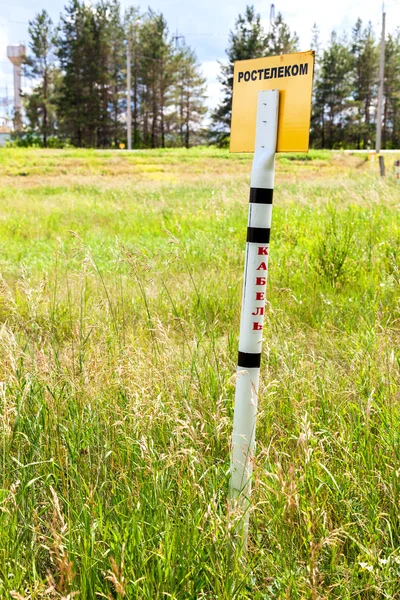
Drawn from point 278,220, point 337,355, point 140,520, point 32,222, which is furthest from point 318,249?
point 32,222

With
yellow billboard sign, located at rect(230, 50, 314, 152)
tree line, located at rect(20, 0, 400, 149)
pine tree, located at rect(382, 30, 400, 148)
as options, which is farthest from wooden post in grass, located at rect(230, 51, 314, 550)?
pine tree, located at rect(382, 30, 400, 148)

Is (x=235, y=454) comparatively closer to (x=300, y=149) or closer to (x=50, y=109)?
(x=300, y=149)

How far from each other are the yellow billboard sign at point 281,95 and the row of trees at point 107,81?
5822 centimetres

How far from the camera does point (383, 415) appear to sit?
8.59 feet

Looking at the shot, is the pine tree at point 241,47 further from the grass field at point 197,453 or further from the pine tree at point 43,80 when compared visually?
the grass field at point 197,453

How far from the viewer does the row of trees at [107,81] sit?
188 feet

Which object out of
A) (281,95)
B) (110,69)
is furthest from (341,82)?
(281,95)

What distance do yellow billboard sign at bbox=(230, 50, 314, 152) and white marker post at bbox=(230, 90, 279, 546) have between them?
45 millimetres

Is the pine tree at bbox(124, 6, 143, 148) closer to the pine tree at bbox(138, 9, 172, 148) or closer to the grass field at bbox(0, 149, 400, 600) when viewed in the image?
the pine tree at bbox(138, 9, 172, 148)

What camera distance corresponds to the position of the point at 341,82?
213 ft

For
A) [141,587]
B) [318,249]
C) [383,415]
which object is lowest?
[141,587]

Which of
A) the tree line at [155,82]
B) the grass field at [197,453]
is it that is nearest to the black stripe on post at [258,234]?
the grass field at [197,453]

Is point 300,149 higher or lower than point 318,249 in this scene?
higher

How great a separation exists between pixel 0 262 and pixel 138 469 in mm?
5346
